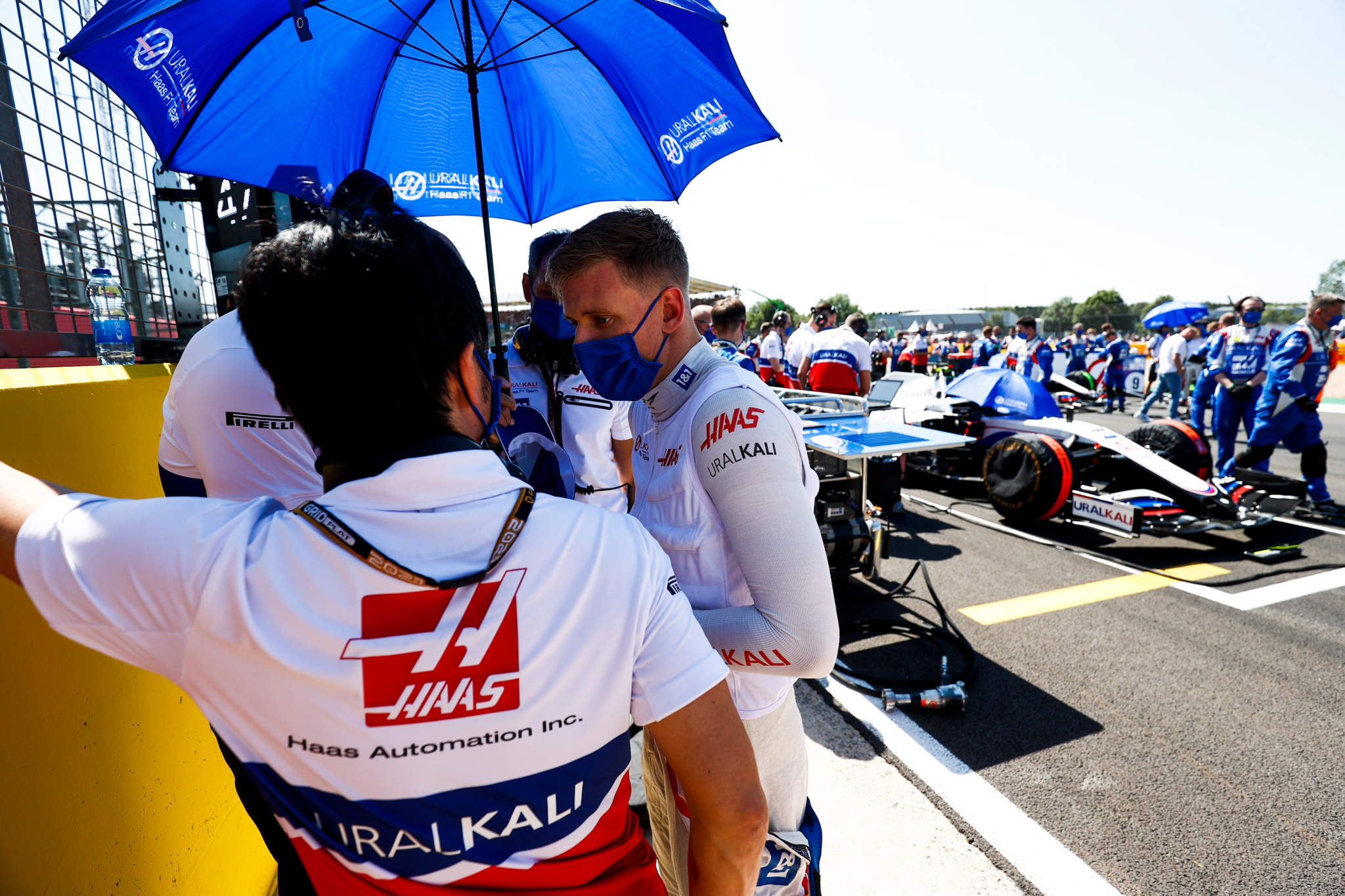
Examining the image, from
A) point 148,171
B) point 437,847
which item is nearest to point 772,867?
point 437,847

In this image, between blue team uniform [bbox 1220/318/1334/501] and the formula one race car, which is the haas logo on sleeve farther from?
blue team uniform [bbox 1220/318/1334/501]

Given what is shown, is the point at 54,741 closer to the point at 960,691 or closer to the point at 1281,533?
the point at 960,691

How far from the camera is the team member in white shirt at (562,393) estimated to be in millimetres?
2926

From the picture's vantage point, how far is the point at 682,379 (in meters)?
1.43

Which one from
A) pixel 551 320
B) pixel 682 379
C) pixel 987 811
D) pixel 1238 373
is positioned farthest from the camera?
pixel 1238 373

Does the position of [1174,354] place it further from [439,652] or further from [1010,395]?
[439,652]

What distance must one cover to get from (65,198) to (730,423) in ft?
7.51

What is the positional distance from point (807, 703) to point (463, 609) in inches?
114

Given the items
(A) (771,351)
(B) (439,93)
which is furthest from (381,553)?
(A) (771,351)

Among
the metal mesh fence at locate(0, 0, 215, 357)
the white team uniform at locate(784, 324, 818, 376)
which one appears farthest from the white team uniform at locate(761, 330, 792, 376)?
the metal mesh fence at locate(0, 0, 215, 357)

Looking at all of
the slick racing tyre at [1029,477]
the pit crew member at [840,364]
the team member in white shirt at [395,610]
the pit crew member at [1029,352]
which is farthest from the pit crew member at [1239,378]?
the team member in white shirt at [395,610]

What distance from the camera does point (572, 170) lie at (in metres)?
2.68

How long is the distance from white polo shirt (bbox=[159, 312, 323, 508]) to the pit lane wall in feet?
0.64

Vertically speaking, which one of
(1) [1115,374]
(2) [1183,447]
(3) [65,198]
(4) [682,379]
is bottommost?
(1) [1115,374]
